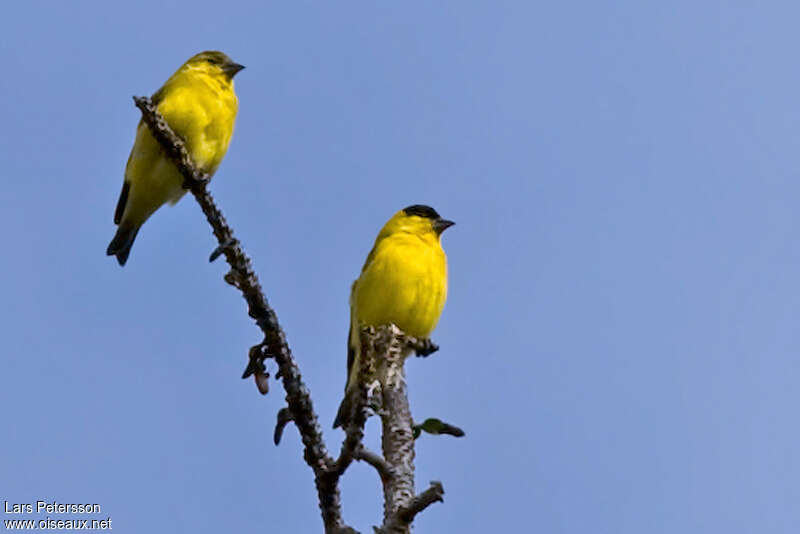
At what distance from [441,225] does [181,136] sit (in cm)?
223

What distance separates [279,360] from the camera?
3.99 m

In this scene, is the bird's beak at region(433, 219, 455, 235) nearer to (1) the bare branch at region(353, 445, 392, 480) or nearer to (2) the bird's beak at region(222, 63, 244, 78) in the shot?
(2) the bird's beak at region(222, 63, 244, 78)

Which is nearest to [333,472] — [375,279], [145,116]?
[145,116]

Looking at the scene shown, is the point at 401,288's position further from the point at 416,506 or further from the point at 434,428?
the point at 416,506

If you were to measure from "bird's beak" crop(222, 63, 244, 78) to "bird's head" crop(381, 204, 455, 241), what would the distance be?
175cm

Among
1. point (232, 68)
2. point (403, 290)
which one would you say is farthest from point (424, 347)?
point (232, 68)

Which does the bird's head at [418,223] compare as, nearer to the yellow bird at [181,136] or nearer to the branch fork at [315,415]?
the yellow bird at [181,136]

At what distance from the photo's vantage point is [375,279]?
24.9 ft

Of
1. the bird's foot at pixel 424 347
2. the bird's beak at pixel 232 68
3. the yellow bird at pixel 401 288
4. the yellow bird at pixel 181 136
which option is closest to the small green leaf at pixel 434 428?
the bird's foot at pixel 424 347

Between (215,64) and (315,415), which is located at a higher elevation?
(215,64)

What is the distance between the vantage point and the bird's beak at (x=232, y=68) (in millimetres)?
8562

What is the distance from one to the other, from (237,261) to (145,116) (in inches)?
38.6

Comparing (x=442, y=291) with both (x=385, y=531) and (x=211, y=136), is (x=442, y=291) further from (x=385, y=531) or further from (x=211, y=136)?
(x=385, y=531)

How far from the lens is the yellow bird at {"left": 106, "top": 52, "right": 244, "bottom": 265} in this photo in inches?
299
